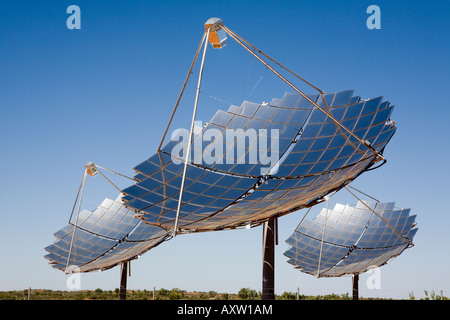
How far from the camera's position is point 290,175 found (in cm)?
2697

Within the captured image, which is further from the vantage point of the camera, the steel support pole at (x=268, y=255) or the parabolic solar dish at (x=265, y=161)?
the steel support pole at (x=268, y=255)

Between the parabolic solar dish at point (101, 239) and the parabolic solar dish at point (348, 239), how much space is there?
36.8ft

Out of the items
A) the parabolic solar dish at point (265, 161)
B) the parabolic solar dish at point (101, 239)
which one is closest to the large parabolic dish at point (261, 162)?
the parabolic solar dish at point (265, 161)

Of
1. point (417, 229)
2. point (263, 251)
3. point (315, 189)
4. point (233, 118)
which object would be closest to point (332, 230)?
point (417, 229)

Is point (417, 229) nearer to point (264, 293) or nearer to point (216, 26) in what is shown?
point (264, 293)

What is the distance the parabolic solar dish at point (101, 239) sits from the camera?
39.7 meters

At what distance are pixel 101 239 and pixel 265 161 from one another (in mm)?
18225

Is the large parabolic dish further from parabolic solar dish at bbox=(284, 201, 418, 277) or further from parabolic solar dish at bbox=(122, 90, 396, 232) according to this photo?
parabolic solar dish at bbox=(284, 201, 418, 277)

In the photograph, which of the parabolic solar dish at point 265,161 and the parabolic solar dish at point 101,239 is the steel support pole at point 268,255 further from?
the parabolic solar dish at point 101,239

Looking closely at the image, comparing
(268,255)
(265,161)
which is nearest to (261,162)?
(265,161)

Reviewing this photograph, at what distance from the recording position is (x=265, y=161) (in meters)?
27.2

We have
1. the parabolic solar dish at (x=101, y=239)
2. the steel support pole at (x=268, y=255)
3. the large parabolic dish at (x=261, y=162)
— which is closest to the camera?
the large parabolic dish at (x=261, y=162)
